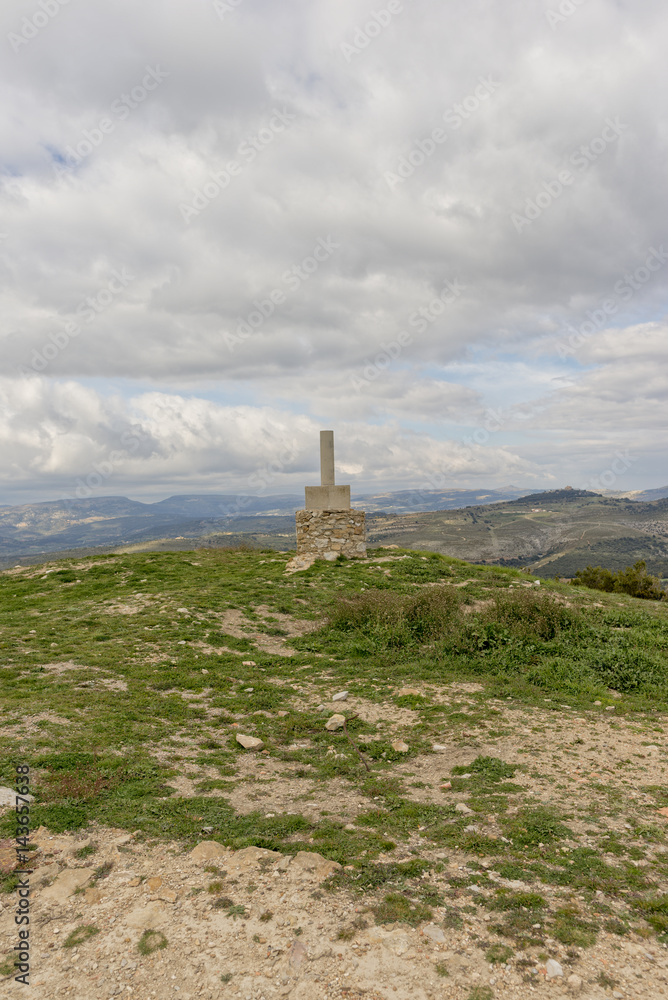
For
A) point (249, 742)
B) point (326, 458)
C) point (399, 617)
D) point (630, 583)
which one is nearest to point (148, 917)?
point (249, 742)

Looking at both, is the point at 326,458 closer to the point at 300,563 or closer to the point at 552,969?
the point at 300,563

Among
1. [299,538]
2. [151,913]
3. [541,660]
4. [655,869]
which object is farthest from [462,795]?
[299,538]

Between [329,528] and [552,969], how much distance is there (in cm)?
1860

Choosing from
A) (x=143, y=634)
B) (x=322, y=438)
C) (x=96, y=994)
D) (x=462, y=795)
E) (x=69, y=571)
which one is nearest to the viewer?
(x=96, y=994)

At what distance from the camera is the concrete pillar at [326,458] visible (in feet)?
77.1

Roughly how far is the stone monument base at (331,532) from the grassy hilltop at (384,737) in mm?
6576

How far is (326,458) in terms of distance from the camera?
2362 cm

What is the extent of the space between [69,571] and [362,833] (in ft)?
59.5

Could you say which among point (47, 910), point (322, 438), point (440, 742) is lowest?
point (440, 742)

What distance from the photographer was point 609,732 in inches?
299

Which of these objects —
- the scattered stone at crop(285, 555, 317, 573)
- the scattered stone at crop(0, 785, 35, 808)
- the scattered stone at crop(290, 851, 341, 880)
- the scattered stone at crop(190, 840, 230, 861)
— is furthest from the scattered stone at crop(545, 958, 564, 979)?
the scattered stone at crop(285, 555, 317, 573)

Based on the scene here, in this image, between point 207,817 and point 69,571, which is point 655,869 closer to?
point 207,817

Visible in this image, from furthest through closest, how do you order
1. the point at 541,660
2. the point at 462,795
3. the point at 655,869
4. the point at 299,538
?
the point at 299,538 < the point at 541,660 < the point at 462,795 < the point at 655,869

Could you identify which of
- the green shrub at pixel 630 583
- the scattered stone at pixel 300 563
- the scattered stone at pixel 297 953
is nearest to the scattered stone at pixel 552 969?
the scattered stone at pixel 297 953
